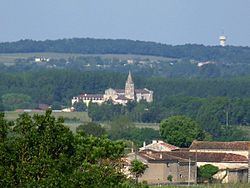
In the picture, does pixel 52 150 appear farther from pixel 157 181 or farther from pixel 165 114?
pixel 165 114

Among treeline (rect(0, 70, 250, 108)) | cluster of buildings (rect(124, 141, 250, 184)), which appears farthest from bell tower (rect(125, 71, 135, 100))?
cluster of buildings (rect(124, 141, 250, 184))

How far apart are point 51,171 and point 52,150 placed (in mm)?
672

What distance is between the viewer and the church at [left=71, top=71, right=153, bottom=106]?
136 metres

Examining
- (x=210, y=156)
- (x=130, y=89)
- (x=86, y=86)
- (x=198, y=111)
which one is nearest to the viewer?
(x=210, y=156)

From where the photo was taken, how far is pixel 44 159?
776 inches

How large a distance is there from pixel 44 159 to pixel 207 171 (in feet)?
107

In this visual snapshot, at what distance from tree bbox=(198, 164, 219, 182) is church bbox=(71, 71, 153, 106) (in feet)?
263

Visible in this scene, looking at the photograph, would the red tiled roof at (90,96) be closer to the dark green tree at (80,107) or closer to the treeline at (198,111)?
the dark green tree at (80,107)

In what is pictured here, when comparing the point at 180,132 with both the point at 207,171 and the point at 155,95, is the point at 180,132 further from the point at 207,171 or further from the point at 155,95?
the point at 155,95

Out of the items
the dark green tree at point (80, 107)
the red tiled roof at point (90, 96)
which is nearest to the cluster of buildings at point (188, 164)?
the dark green tree at point (80, 107)

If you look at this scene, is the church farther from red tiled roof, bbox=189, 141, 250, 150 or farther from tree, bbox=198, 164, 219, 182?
tree, bbox=198, 164, 219, 182

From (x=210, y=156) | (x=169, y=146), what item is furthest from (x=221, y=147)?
(x=210, y=156)

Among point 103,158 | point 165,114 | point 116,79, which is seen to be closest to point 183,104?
point 165,114

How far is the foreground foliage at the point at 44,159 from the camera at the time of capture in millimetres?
19578
